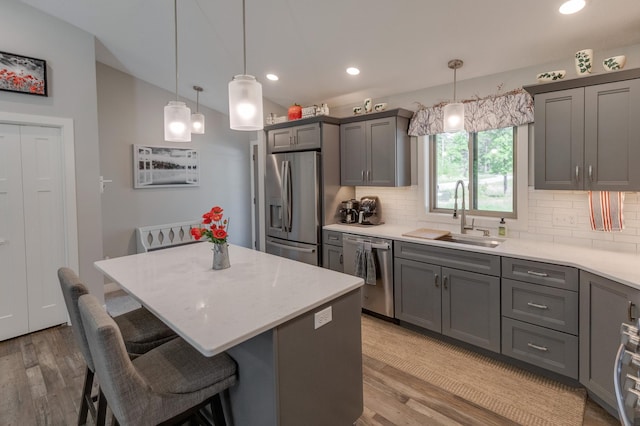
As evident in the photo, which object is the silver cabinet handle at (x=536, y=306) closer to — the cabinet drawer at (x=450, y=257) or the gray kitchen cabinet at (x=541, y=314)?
the gray kitchen cabinet at (x=541, y=314)

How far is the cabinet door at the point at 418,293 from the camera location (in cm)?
302

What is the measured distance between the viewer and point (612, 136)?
89.9 inches

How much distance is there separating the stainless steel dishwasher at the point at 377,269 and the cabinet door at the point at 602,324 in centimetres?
152

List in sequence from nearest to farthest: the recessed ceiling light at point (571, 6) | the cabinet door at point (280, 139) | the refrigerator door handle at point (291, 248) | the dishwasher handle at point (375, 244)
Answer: the recessed ceiling light at point (571, 6)
the dishwasher handle at point (375, 244)
the refrigerator door handle at point (291, 248)
the cabinet door at point (280, 139)

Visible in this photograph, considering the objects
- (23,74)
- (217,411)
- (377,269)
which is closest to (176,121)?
(217,411)

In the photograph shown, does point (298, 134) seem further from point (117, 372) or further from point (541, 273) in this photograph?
point (117, 372)

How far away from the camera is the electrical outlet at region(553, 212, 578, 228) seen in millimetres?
2813

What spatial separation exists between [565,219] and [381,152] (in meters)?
1.78

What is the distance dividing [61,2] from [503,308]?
458cm

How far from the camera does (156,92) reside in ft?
15.8

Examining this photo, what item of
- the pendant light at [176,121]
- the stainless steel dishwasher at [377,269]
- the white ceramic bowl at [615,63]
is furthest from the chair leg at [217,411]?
the white ceramic bowl at [615,63]

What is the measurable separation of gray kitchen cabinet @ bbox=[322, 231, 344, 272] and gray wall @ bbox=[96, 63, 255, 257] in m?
2.52

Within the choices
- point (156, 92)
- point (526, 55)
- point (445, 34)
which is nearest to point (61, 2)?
point (156, 92)

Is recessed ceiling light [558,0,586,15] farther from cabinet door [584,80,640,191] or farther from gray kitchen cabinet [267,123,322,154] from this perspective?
gray kitchen cabinet [267,123,322,154]
